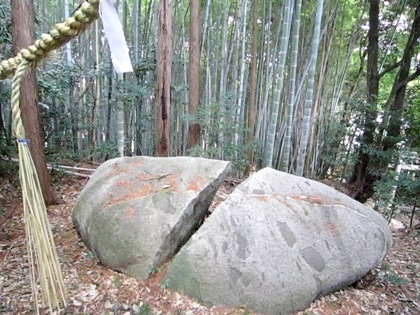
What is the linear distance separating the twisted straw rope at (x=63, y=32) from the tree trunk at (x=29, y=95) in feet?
4.87

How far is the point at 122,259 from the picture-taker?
165 cm

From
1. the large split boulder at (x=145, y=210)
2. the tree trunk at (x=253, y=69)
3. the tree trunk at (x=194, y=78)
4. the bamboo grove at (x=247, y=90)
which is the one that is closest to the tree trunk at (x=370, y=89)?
the bamboo grove at (x=247, y=90)

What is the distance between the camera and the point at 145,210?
1763mm

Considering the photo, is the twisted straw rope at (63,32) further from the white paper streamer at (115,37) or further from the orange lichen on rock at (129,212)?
the orange lichen on rock at (129,212)

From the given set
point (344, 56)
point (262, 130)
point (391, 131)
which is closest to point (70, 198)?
point (262, 130)

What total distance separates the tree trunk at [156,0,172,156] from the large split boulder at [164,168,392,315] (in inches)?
54.8

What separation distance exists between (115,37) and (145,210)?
1352 mm

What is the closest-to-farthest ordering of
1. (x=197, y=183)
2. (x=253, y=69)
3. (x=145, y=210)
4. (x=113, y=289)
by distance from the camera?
1. (x=113, y=289)
2. (x=145, y=210)
3. (x=197, y=183)
4. (x=253, y=69)

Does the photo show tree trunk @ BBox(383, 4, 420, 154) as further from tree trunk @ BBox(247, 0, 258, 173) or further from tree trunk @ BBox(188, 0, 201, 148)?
tree trunk @ BBox(188, 0, 201, 148)

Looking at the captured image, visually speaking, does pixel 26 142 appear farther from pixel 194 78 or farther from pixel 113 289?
pixel 194 78

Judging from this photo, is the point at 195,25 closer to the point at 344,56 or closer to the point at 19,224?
the point at 19,224

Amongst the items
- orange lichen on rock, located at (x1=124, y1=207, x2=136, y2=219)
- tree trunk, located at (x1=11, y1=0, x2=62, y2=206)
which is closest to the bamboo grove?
tree trunk, located at (x1=11, y1=0, x2=62, y2=206)

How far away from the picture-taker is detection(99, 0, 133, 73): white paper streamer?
1.71 feet

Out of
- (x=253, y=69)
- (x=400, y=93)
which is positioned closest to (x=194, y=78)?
(x=253, y=69)
